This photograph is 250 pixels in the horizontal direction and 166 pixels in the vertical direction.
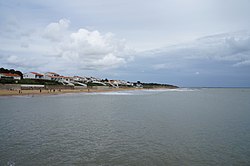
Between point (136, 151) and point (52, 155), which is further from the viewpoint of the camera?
point (136, 151)

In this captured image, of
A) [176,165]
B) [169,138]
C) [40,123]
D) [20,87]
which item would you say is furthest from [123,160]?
[20,87]

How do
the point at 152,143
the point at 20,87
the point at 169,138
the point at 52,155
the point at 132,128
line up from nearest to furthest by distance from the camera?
the point at 52,155 → the point at 152,143 → the point at 169,138 → the point at 132,128 → the point at 20,87

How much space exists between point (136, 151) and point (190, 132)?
423 cm

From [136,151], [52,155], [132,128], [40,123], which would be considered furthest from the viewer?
[40,123]

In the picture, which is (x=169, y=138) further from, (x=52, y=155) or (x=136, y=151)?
(x=52, y=155)

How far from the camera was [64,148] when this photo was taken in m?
7.84

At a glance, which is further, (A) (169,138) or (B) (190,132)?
(B) (190,132)

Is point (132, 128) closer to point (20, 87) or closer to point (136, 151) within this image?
point (136, 151)

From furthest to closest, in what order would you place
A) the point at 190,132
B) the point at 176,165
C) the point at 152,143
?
1. the point at 190,132
2. the point at 152,143
3. the point at 176,165

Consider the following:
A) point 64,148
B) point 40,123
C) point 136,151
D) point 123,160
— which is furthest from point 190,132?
Answer: point 40,123

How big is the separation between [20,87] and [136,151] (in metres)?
47.9

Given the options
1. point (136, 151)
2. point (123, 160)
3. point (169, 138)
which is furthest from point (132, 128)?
point (123, 160)

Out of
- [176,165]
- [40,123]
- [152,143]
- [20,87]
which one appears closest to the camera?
[176,165]

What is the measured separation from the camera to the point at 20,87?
48.9 m
